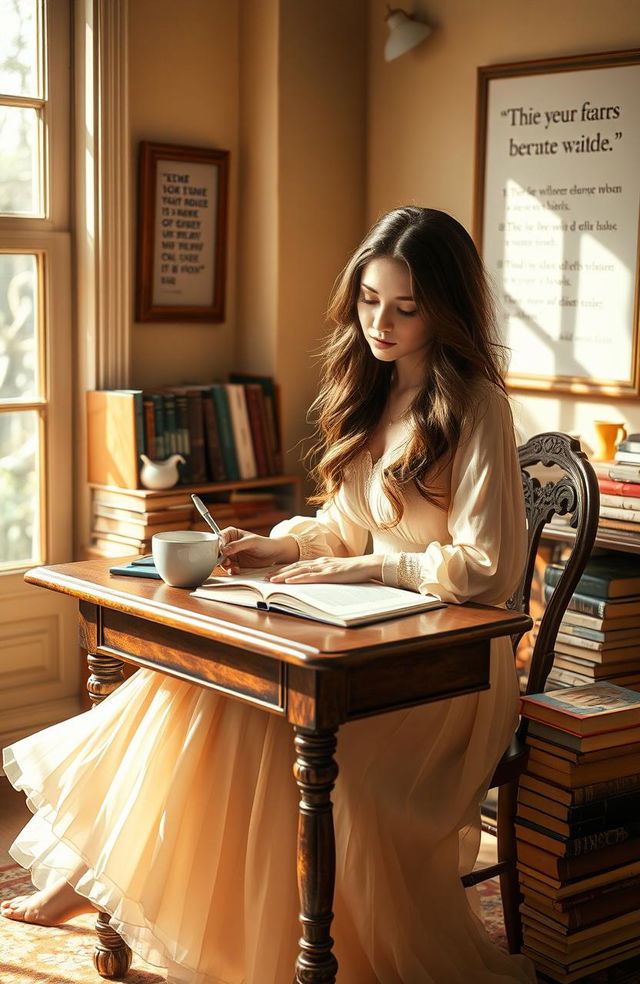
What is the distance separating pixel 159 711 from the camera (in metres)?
2.32

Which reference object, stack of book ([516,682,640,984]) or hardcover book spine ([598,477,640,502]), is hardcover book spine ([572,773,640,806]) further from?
hardcover book spine ([598,477,640,502])

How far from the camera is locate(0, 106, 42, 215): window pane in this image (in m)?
3.60

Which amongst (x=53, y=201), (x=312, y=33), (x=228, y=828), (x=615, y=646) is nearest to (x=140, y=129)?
(x=53, y=201)

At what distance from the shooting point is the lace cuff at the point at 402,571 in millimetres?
2258

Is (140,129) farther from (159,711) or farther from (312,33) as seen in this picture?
(159,711)

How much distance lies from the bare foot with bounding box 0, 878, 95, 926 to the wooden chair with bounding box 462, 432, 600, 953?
87 cm

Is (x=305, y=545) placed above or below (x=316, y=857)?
above

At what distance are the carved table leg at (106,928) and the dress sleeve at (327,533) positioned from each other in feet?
1.45

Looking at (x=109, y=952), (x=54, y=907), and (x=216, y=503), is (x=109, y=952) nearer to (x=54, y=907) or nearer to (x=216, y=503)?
(x=54, y=907)

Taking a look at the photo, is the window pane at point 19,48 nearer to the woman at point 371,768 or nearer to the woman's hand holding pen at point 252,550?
the woman at point 371,768

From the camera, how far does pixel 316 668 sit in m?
1.81

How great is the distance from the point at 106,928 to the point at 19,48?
8.21 ft

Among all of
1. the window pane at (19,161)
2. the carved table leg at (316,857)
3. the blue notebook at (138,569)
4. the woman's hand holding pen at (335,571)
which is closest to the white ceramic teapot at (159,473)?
the window pane at (19,161)

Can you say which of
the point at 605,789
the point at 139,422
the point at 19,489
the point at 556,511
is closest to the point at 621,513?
the point at 556,511
